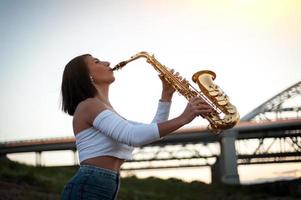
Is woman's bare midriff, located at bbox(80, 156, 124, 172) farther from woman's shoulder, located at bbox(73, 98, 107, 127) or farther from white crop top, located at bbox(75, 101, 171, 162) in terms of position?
woman's shoulder, located at bbox(73, 98, 107, 127)

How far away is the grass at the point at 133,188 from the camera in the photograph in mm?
16656

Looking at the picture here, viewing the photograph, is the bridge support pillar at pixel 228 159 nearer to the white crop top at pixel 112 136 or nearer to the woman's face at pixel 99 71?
the woman's face at pixel 99 71

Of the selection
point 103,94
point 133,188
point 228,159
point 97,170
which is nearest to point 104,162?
point 97,170

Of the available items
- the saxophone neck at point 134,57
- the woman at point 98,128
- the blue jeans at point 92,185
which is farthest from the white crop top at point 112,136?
the saxophone neck at point 134,57

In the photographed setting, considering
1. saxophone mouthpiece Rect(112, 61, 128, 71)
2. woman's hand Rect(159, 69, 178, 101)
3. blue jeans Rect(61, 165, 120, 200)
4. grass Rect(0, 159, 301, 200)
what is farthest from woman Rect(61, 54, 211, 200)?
grass Rect(0, 159, 301, 200)

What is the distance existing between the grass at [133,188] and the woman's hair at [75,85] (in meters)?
12.1

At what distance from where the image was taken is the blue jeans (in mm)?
2895

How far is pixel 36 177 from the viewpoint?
18781mm

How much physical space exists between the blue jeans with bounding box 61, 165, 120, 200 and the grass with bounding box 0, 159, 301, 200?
12.3 meters

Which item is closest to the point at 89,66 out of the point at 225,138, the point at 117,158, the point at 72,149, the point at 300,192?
the point at 117,158

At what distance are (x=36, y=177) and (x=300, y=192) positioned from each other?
18.0m

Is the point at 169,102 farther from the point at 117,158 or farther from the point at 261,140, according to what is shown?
the point at 261,140

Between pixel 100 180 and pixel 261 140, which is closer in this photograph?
pixel 100 180

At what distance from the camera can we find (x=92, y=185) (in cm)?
292
